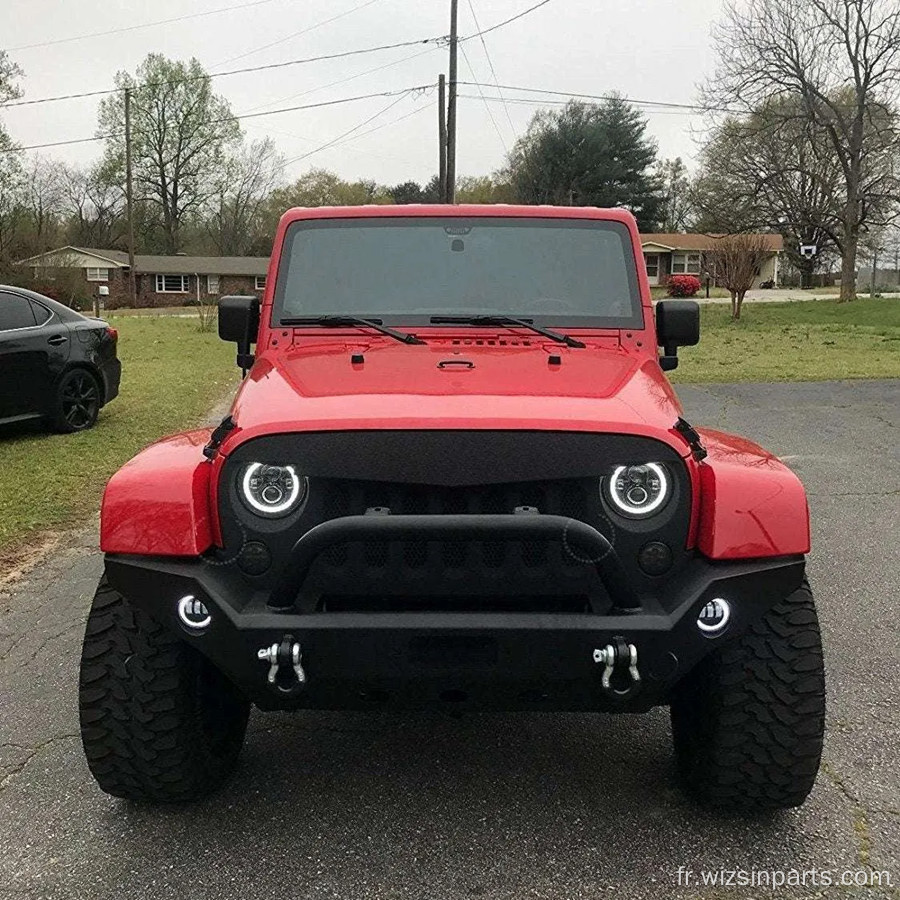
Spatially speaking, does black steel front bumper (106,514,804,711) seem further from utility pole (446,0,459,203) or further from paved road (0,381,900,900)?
utility pole (446,0,459,203)

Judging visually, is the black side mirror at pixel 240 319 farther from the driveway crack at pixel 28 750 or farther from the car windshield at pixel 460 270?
the driveway crack at pixel 28 750

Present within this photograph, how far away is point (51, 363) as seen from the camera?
861 cm

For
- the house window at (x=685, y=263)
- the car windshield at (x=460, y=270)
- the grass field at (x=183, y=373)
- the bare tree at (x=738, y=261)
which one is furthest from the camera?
the house window at (x=685, y=263)

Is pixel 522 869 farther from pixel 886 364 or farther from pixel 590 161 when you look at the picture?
pixel 590 161

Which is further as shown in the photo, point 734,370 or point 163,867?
point 734,370

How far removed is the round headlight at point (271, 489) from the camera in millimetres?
2432

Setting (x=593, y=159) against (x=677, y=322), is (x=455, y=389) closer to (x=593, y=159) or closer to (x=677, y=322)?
(x=677, y=322)

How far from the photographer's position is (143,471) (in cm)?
260

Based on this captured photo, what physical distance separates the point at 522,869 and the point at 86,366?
7852 millimetres

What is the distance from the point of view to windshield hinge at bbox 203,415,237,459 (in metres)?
2.58

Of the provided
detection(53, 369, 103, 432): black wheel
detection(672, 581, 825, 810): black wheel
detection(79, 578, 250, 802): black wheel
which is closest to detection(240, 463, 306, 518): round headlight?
detection(79, 578, 250, 802): black wheel

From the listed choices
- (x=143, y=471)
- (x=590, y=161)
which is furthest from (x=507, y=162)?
(x=143, y=471)

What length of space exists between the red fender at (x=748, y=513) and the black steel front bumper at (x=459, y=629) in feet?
0.16

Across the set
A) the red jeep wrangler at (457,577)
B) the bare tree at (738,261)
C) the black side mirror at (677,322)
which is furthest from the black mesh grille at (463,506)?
the bare tree at (738,261)
